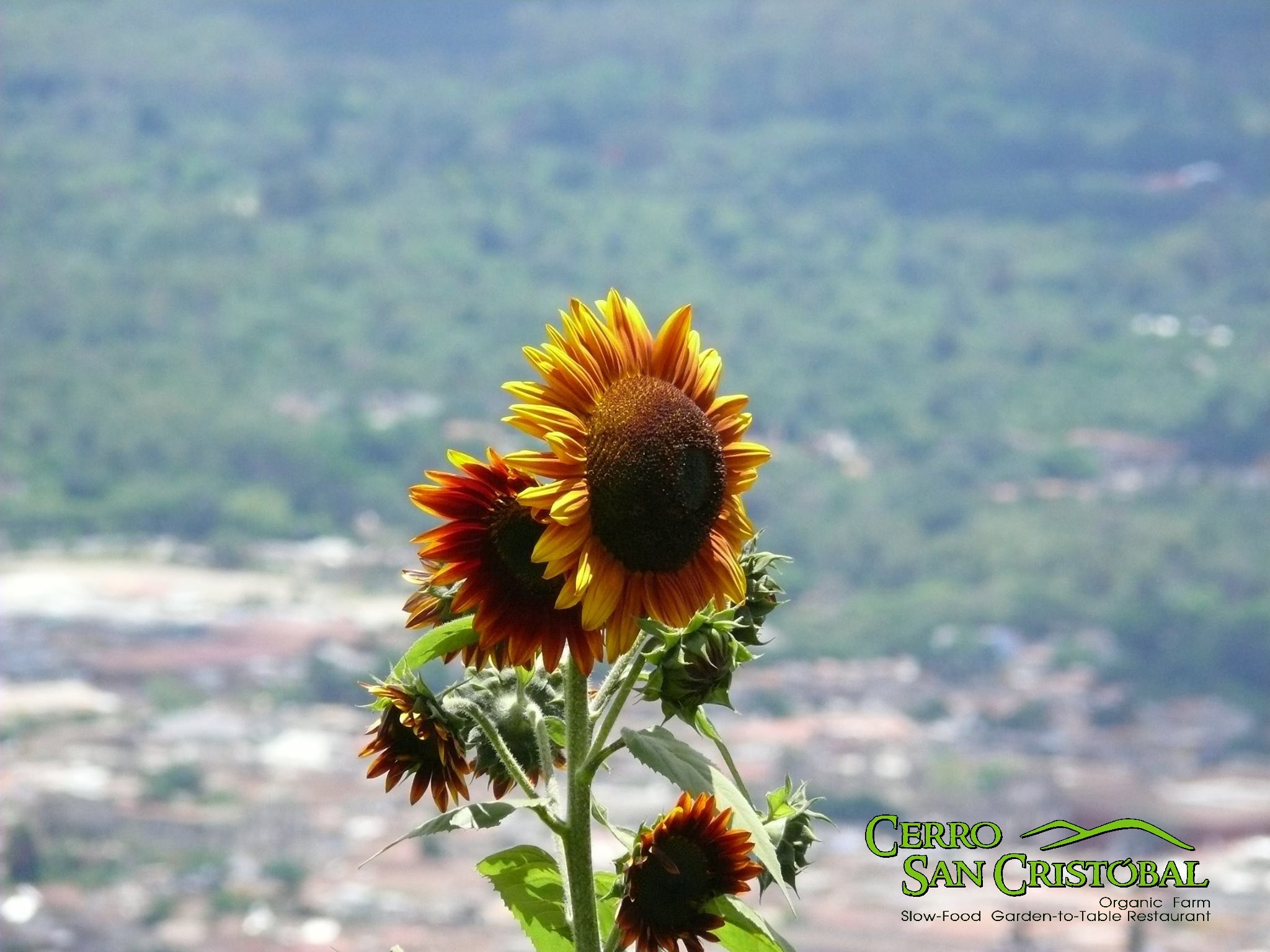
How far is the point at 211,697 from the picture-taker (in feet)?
59.2

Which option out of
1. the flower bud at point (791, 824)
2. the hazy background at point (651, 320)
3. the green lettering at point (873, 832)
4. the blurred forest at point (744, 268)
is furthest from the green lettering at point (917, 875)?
the blurred forest at point (744, 268)

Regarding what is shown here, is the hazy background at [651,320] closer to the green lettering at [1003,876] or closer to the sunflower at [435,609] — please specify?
the green lettering at [1003,876]

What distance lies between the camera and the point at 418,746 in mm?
709

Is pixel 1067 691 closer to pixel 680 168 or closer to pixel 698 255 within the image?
pixel 698 255

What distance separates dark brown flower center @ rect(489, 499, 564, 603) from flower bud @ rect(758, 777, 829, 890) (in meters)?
0.15

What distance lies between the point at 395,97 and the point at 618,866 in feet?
111

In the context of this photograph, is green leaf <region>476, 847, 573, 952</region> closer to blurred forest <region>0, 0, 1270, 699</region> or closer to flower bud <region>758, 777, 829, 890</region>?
flower bud <region>758, 777, 829, 890</region>

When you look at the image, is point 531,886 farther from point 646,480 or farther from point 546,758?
point 646,480

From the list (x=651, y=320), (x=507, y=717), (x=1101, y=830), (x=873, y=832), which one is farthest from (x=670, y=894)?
(x=651, y=320)

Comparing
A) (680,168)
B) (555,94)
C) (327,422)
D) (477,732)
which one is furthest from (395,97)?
(477,732)

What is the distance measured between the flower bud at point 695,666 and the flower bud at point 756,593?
25 millimetres

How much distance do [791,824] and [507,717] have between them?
0.42 ft

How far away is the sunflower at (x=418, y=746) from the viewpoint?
0.70m

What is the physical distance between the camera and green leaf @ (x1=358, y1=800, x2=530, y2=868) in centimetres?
64
